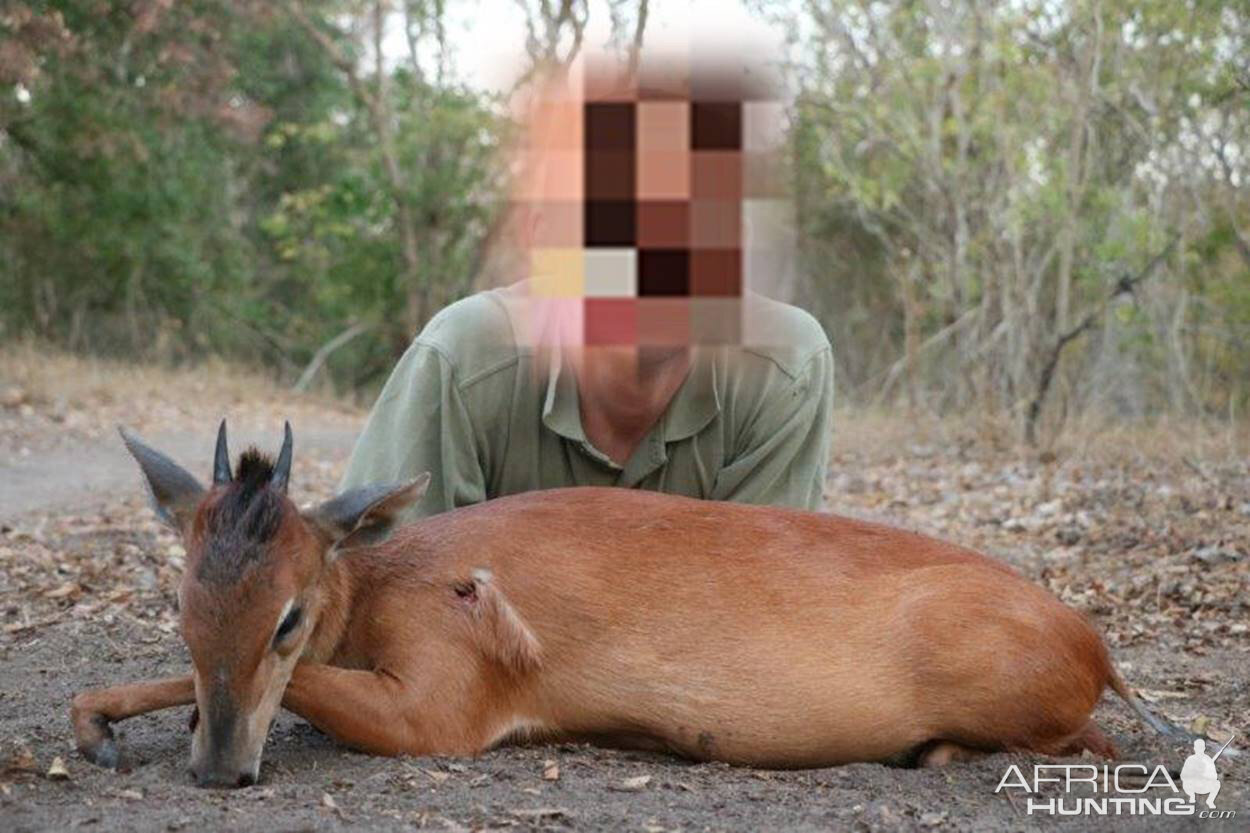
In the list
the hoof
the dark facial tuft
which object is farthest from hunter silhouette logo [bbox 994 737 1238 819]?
the hoof

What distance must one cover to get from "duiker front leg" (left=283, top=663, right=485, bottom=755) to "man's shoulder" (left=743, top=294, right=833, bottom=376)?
154 centimetres

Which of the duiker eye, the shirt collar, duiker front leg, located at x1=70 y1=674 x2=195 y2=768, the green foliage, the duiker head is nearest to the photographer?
the duiker head

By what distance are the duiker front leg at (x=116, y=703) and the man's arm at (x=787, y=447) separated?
6.54ft

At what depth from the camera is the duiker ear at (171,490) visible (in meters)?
3.94

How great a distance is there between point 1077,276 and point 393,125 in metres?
10.7

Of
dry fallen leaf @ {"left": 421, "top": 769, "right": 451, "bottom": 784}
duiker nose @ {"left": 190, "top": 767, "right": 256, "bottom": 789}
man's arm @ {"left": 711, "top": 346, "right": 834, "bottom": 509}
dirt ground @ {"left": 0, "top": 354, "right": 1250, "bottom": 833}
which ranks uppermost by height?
man's arm @ {"left": 711, "top": 346, "right": 834, "bottom": 509}

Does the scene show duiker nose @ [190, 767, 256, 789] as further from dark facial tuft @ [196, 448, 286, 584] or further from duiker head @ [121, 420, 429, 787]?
dark facial tuft @ [196, 448, 286, 584]

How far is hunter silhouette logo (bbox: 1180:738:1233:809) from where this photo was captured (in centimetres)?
396

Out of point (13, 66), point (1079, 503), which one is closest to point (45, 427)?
point (13, 66)

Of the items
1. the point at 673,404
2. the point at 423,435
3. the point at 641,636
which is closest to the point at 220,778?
the point at 641,636

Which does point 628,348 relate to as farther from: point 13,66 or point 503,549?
point 13,66

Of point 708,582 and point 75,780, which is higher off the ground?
point 708,582

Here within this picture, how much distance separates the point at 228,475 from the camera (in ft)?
12.9

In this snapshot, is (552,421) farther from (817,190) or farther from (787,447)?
(817,190)
